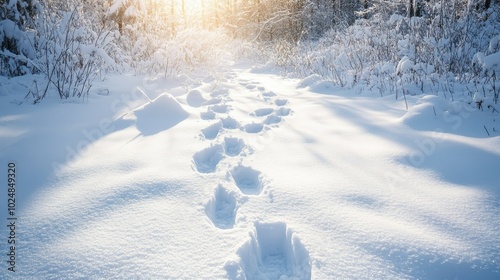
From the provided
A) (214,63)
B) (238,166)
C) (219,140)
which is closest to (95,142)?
(219,140)

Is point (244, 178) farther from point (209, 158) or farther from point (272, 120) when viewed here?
point (272, 120)

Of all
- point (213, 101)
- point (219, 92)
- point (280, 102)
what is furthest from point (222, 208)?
point (219, 92)

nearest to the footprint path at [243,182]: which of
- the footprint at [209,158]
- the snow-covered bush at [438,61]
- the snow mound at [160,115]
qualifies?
the footprint at [209,158]

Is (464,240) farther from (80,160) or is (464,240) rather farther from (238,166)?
(80,160)

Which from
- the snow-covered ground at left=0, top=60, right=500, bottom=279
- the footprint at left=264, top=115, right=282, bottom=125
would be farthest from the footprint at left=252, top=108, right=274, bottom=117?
the snow-covered ground at left=0, top=60, right=500, bottom=279

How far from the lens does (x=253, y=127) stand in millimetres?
2562

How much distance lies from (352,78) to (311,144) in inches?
106

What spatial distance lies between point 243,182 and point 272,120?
122 cm

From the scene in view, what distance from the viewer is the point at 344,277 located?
927 mm

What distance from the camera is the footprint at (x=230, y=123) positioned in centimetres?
257

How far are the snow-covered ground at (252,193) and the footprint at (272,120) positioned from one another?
0.07 m

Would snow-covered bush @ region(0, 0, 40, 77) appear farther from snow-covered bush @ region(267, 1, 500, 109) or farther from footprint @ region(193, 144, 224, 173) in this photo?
snow-covered bush @ region(267, 1, 500, 109)

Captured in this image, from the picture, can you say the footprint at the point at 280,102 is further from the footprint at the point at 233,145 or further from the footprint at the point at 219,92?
the footprint at the point at 233,145

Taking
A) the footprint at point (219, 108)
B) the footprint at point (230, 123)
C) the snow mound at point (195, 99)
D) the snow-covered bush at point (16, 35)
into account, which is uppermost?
the snow-covered bush at point (16, 35)
